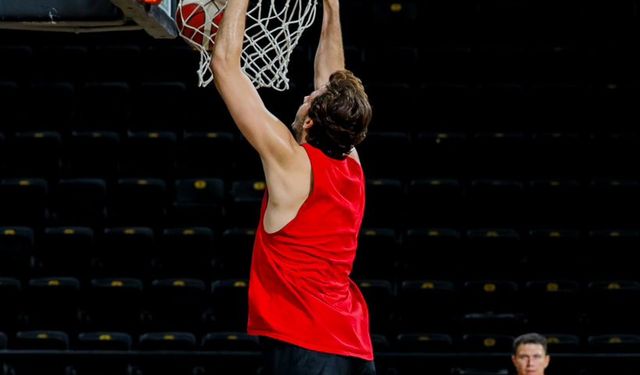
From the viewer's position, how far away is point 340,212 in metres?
2.98

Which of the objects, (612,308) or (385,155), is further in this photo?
(385,155)

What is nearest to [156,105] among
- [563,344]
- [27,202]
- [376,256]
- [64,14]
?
[27,202]

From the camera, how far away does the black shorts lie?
2.84 meters

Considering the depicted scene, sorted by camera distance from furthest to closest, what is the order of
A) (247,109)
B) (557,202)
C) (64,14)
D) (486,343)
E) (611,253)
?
(557,202) → (611,253) → (486,343) → (64,14) → (247,109)

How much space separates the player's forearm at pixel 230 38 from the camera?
288 cm

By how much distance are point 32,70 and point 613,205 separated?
568cm

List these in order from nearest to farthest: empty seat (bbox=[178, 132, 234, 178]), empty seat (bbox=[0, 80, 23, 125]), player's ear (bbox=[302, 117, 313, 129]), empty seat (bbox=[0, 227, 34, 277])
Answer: player's ear (bbox=[302, 117, 313, 129]) → empty seat (bbox=[0, 227, 34, 277]) → empty seat (bbox=[178, 132, 234, 178]) → empty seat (bbox=[0, 80, 23, 125])

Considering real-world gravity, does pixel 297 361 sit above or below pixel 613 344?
above

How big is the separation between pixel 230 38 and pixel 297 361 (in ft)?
2.82

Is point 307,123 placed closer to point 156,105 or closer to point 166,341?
point 166,341

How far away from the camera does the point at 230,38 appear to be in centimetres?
291

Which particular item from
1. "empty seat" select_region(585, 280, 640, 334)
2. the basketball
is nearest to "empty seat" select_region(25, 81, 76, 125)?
"empty seat" select_region(585, 280, 640, 334)

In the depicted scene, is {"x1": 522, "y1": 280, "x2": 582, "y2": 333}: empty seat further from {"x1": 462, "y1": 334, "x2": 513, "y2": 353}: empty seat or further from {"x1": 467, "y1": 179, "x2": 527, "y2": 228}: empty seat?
{"x1": 467, "y1": 179, "x2": 527, "y2": 228}: empty seat

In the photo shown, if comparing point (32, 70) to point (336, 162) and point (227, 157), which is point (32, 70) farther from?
point (336, 162)
